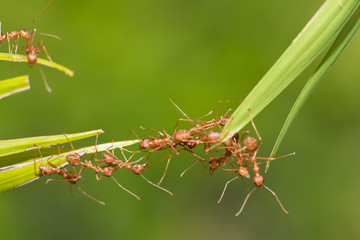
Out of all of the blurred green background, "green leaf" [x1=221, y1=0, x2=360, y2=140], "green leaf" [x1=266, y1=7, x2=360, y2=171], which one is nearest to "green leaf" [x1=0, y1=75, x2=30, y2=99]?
"green leaf" [x1=221, y1=0, x2=360, y2=140]

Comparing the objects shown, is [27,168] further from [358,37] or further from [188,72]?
[358,37]

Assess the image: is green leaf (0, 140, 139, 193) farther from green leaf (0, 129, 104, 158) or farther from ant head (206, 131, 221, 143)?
ant head (206, 131, 221, 143)

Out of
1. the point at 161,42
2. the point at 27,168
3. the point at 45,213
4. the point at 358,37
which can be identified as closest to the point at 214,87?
the point at 161,42

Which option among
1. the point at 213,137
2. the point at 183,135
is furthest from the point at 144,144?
the point at 213,137

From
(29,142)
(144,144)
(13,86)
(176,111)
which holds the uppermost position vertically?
(13,86)

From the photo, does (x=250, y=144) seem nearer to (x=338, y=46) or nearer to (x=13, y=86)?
(x=338, y=46)
